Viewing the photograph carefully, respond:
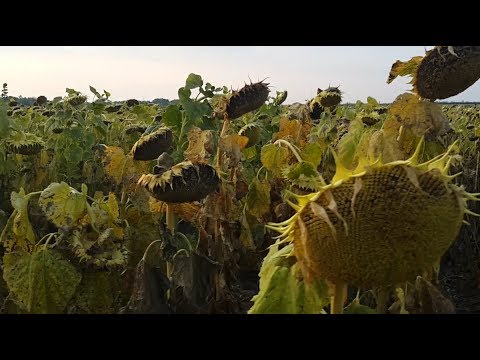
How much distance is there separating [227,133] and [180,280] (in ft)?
4.14

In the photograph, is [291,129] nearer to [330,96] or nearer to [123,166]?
[330,96]

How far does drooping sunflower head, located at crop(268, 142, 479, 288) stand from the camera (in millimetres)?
950

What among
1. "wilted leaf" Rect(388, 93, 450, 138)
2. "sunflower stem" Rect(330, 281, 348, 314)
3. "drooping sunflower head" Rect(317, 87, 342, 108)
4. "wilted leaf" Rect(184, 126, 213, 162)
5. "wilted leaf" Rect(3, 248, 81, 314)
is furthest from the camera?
"drooping sunflower head" Rect(317, 87, 342, 108)

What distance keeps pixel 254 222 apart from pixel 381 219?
11.2ft

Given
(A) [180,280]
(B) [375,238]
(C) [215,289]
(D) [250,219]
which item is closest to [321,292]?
(B) [375,238]

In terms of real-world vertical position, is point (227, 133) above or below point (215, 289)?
above

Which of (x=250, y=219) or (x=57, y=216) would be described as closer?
(x=57, y=216)

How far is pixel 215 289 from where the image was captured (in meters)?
2.53

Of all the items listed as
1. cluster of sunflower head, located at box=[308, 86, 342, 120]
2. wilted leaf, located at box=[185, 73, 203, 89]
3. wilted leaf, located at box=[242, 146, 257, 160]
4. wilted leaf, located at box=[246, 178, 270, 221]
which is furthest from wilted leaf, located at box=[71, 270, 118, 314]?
cluster of sunflower head, located at box=[308, 86, 342, 120]

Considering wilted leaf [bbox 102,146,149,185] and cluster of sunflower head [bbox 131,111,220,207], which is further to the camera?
wilted leaf [bbox 102,146,149,185]

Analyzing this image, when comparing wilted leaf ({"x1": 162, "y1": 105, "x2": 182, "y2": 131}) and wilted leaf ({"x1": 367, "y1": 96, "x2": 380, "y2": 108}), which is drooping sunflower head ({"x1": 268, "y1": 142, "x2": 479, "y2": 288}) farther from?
wilted leaf ({"x1": 367, "y1": 96, "x2": 380, "y2": 108})

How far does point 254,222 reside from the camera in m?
4.35
